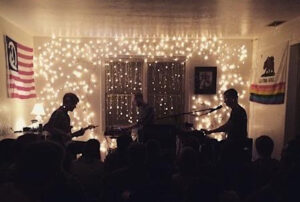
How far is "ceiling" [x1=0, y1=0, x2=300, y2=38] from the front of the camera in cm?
384

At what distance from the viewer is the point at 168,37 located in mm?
6523

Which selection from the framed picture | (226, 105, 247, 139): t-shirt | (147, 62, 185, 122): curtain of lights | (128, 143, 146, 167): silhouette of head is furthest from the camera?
(147, 62, 185, 122): curtain of lights

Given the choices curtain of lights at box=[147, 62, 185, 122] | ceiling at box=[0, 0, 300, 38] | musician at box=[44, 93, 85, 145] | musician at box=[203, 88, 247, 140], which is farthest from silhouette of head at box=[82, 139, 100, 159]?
curtain of lights at box=[147, 62, 185, 122]

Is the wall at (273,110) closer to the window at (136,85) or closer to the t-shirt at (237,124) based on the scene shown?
the t-shirt at (237,124)

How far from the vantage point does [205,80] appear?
6.68 meters

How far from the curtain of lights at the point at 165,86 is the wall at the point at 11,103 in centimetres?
272

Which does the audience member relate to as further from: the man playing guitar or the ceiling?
the ceiling

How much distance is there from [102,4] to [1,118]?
2431mm

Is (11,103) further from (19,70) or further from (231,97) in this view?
(231,97)

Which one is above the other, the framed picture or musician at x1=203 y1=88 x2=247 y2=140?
the framed picture

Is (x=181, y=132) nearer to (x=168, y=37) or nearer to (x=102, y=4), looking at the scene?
(x=102, y=4)

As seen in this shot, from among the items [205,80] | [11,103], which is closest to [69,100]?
[11,103]

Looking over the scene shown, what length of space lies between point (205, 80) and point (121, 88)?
198 centimetres

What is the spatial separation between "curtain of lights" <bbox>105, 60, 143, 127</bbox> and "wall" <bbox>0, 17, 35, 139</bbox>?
5.73 feet
